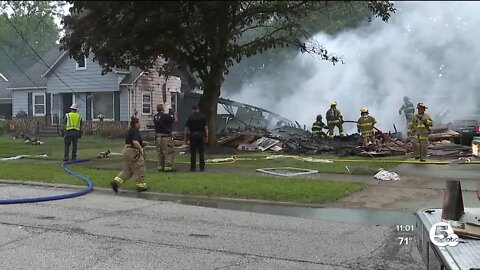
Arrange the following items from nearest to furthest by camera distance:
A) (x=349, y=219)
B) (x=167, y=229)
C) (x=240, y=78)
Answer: (x=167, y=229) → (x=349, y=219) → (x=240, y=78)

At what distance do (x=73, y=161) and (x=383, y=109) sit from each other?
1973 cm

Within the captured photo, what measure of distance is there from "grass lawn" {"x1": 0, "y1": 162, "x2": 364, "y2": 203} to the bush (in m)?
13.7

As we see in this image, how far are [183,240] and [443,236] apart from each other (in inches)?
Answer: 150

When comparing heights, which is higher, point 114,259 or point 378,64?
point 378,64

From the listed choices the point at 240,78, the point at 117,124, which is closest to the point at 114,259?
the point at 117,124

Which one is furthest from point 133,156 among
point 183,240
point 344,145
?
point 344,145

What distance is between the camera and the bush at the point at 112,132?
27047 mm

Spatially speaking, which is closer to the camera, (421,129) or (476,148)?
(421,129)

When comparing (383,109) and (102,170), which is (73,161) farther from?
(383,109)

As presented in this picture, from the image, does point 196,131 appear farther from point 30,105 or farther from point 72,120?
point 30,105

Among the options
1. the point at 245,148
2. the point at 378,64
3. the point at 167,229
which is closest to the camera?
the point at 167,229

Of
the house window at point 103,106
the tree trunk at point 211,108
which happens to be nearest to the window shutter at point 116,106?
the house window at point 103,106

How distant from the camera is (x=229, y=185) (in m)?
10.8

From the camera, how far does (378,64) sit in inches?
1141
